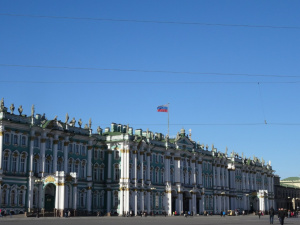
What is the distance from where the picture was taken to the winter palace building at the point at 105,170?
69.6m

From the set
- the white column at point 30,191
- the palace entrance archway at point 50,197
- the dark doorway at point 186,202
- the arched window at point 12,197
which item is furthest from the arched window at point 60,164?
the dark doorway at point 186,202

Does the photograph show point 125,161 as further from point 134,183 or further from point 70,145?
point 70,145

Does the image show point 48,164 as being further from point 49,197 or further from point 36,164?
point 49,197

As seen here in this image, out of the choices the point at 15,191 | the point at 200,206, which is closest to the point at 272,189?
the point at 200,206

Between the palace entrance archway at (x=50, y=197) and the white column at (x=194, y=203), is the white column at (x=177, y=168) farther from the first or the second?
the palace entrance archway at (x=50, y=197)

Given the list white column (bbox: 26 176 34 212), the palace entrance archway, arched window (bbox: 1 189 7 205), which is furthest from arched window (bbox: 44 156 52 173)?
arched window (bbox: 1 189 7 205)

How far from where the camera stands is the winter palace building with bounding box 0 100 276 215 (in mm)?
69562

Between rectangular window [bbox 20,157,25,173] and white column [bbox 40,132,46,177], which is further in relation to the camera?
white column [bbox 40,132,46,177]

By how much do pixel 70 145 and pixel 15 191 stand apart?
13149mm

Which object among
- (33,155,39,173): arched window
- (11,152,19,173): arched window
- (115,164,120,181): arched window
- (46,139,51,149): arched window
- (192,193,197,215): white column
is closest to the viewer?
(11,152,19,173): arched window

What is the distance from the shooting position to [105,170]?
283 ft

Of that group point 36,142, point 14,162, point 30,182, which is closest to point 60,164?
point 36,142

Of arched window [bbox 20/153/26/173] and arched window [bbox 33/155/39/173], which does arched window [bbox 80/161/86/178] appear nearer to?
arched window [bbox 33/155/39/173]

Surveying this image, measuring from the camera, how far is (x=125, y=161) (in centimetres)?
8481
